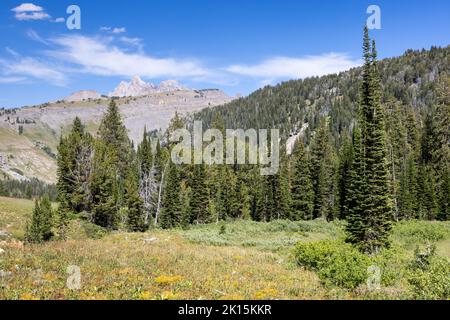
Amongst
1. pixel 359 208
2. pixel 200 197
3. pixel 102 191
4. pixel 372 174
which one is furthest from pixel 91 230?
pixel 372 174

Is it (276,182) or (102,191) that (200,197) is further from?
(102,191)

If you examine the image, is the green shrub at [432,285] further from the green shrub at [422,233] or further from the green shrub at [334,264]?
the green shrub at [422,233]

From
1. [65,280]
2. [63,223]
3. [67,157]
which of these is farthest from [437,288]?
[67,157]

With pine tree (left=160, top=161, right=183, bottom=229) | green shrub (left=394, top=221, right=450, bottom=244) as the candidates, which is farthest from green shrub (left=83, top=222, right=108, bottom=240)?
green shrub (left=394, top=221, right=450, bottom=244)

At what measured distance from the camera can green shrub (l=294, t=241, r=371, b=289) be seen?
15.2 meters

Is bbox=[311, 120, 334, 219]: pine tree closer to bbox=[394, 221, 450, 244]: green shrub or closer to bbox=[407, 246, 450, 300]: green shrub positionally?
bbox=[394, 221, 450, 244]: green shrub

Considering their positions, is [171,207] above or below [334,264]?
below

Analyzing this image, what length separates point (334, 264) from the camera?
17047 millimetres

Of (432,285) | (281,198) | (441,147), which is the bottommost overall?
(281,198)

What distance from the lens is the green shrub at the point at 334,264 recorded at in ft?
50.0

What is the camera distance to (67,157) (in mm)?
47812

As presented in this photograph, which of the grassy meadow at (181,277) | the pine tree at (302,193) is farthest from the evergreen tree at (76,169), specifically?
the pine tree at (302,193)

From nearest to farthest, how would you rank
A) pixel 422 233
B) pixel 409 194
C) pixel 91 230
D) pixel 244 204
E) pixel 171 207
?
pixel 91 230 → pixel 422 233 → pixel 171 207 → pixel 409 194 → pixel 244 204

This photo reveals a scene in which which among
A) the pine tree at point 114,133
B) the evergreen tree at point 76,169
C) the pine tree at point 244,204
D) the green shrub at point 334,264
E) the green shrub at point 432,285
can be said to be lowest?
the pine tree at point 244,204
